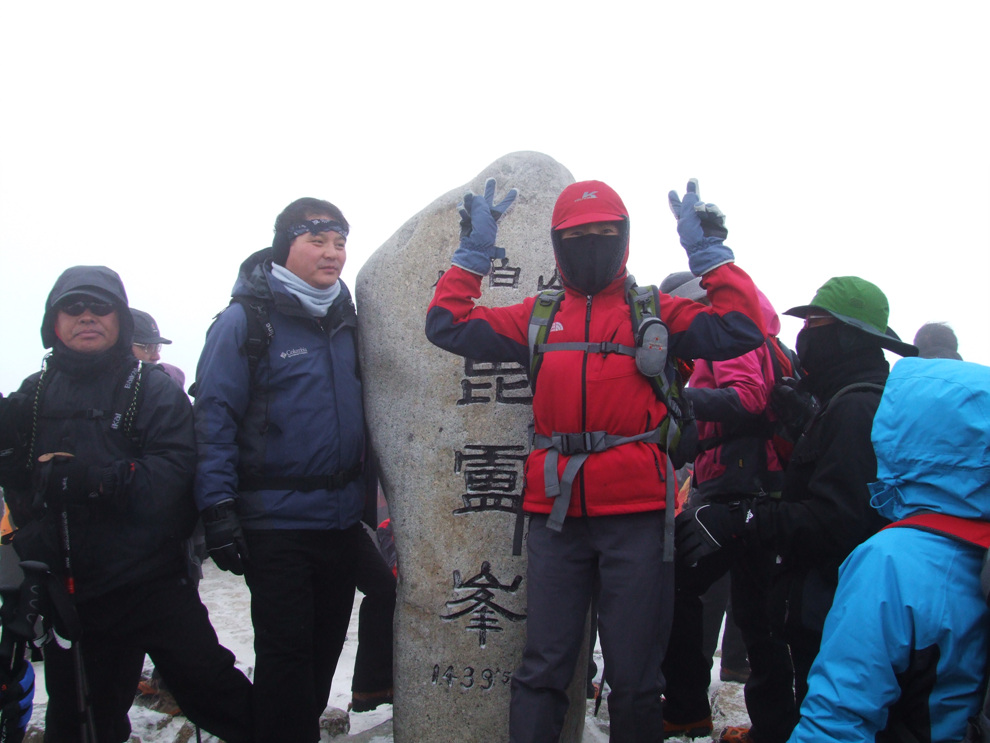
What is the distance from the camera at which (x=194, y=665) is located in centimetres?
318

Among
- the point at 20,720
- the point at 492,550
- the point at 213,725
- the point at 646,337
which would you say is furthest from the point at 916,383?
the point at 20,720

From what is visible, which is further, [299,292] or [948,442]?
[299,292]

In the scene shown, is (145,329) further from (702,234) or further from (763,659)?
(763,659)

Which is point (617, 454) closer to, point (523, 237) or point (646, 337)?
point (646, 337)

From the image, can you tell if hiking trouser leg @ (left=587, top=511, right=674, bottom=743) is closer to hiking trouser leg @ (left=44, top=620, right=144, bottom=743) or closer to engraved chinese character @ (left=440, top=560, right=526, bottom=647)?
engraved chinese character @ (left=440, top=560, right=526, bottom=647)

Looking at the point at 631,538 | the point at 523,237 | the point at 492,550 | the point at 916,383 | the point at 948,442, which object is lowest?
the point at 492,550

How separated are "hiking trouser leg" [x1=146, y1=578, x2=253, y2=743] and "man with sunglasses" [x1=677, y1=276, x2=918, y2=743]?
7.20 ft

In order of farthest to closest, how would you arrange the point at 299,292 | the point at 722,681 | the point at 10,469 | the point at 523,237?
the point at 722,681
the point at 523,237
the point at 299,292
the point at 10,469

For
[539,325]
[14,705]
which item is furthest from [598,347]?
[14,705]

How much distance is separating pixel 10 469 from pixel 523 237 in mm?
2889

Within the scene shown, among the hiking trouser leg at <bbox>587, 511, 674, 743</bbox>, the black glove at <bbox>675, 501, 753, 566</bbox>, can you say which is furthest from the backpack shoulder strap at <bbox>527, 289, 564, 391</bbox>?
the black glove at <bbox>675, 501, 753, 566</bbox>

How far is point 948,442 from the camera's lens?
1.96 metres

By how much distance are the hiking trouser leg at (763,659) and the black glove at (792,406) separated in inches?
25.3

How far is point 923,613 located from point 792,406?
1.73 metres
